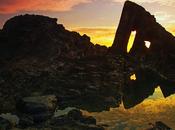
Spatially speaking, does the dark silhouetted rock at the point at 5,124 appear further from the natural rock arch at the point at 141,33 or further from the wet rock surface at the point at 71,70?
the natural rock arch at the point at 141,33

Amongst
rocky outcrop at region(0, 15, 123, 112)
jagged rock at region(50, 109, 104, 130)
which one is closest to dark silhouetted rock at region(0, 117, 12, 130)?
rocky outcrop at region(0, 15, 123, 112)

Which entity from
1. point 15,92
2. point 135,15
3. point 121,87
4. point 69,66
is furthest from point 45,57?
point 135,15

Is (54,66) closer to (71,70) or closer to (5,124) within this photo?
(71,70)

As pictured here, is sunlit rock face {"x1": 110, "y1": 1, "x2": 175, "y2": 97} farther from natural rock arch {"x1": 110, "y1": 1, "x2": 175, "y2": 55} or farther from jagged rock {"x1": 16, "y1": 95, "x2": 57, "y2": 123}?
jagged rock {"x1": 16, "y1": 95, "x2": 57, "y2": 123}

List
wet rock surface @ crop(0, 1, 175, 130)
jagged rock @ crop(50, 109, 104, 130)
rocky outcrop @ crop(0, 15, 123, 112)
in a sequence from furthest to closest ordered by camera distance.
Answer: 1. rocky outcrop @ crop(0, 15, 123, 112)
2. wet rock surface @ crop(0, 1, 175, 130)
3. jagged rock @ crop(50, 109, 104, 130)

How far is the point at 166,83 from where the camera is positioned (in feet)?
89.5

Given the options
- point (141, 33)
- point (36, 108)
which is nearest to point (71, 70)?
point (36, 108)

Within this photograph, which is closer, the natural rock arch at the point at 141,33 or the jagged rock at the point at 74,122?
the jagged rock at the point at 74,122

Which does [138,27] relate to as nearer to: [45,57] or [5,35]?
[45,57]

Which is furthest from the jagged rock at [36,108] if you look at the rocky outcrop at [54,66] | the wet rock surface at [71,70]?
the rocky outcrop at [54,66]

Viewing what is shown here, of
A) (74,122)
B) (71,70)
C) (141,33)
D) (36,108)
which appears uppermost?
(141,33)

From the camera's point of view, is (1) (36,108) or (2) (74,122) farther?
(2) (74,122)

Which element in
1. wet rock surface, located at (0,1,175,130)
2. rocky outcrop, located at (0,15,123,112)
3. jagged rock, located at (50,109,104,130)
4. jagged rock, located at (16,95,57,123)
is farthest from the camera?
rocky outcrop, located at (0,15,123,112)

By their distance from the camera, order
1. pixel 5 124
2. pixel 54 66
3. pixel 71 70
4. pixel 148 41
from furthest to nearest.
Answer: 1. pixel 148 41
2. pixel 71 70
3. pixel 54 66
4. pixel 5 124
